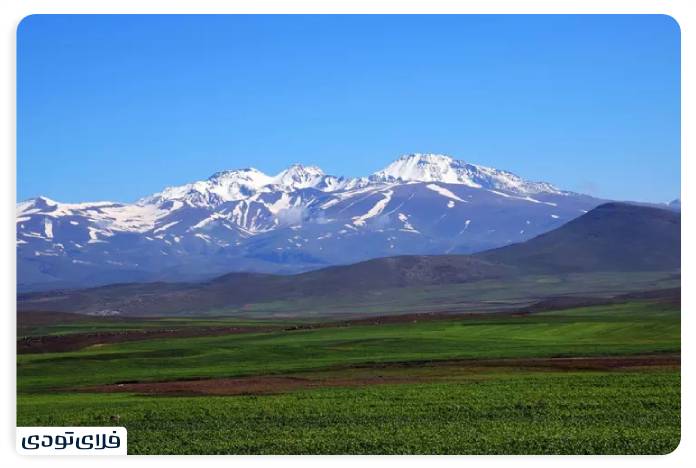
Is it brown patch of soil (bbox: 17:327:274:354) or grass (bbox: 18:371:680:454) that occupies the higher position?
grass (bbox: 18:371:680:454)

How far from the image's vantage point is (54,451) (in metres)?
29.1

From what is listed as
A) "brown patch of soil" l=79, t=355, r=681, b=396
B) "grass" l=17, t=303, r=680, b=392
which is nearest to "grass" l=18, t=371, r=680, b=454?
"brown patch of soil" l=79, t=355, r=681, b=396

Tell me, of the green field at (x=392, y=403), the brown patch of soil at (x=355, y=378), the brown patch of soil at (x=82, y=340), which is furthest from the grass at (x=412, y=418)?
the brown patch of soil at (x=82, y=340)

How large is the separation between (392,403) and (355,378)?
36.1 feet

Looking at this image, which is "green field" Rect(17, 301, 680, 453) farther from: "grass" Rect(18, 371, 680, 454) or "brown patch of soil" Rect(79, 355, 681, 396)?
"brown patch of soil" Rect(79, 355, 681, 396)

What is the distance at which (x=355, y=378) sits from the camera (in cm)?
4703

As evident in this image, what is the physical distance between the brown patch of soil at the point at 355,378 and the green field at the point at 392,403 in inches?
10.4

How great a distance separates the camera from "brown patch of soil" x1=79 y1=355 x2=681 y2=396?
43.8 metres

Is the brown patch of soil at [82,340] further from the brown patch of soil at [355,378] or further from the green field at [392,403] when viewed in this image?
the brown patch of soil at [355,378]

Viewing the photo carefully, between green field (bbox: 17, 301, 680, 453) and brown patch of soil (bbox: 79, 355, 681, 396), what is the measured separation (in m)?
0.26

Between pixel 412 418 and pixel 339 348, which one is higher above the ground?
pixel 412 418

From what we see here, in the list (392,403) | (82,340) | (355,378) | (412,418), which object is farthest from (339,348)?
(412,418)

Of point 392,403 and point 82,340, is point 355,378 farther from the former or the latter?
point 82,340
